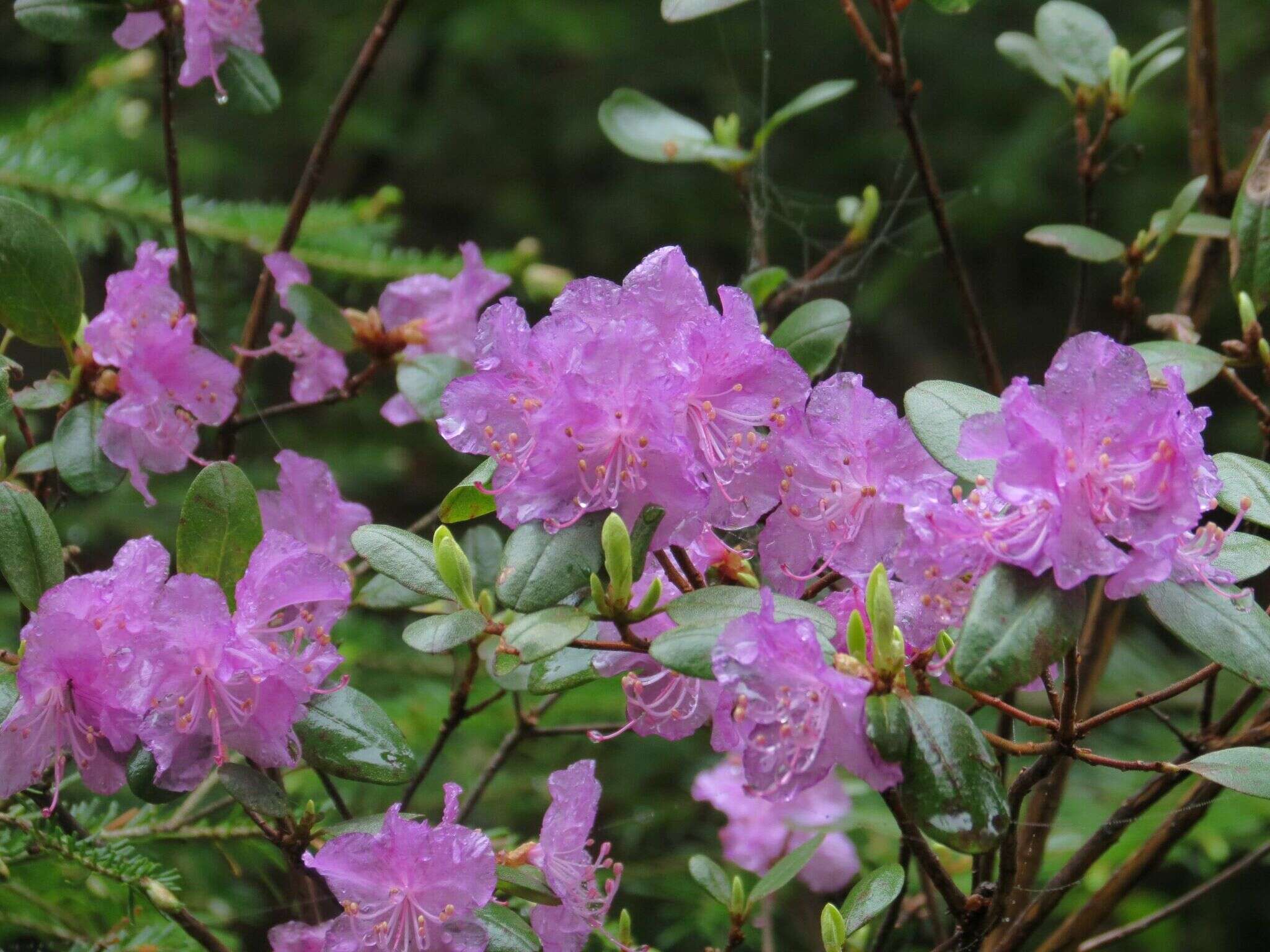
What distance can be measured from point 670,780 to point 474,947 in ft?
4.83

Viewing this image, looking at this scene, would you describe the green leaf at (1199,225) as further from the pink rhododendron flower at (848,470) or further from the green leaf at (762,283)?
the pink rhododendron flower at (848,470)

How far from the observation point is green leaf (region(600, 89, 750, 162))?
110cm

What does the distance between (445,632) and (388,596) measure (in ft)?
0.69

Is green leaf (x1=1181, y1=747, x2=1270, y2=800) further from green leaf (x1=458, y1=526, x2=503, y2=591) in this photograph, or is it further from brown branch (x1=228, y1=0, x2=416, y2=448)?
brown branch (x1=228, y1=0, x2=416, y2=448)

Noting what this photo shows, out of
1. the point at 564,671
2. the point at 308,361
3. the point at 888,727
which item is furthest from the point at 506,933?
the point at 308,361

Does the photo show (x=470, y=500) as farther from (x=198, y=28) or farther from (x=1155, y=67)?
(x=1155, y=67)

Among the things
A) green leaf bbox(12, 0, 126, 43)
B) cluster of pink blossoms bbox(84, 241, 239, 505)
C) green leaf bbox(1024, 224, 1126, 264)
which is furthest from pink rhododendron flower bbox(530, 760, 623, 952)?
green leaf bbox(12, 0, 126, 43)

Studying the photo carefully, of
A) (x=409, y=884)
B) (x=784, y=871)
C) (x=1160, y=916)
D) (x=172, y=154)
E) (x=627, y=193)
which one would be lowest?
(x=627, y=193)

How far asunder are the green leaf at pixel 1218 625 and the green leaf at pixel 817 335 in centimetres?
25

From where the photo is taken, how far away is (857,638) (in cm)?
55

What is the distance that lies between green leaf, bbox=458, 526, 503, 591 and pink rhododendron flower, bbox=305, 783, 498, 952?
29 centimetres

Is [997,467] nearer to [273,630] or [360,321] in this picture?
[273,630]

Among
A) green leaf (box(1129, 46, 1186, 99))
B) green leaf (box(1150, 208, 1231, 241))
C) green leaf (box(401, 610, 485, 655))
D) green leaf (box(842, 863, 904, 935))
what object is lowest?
green leaf (box(842, 863, 904, 935))

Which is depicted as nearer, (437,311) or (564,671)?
(564,671)
